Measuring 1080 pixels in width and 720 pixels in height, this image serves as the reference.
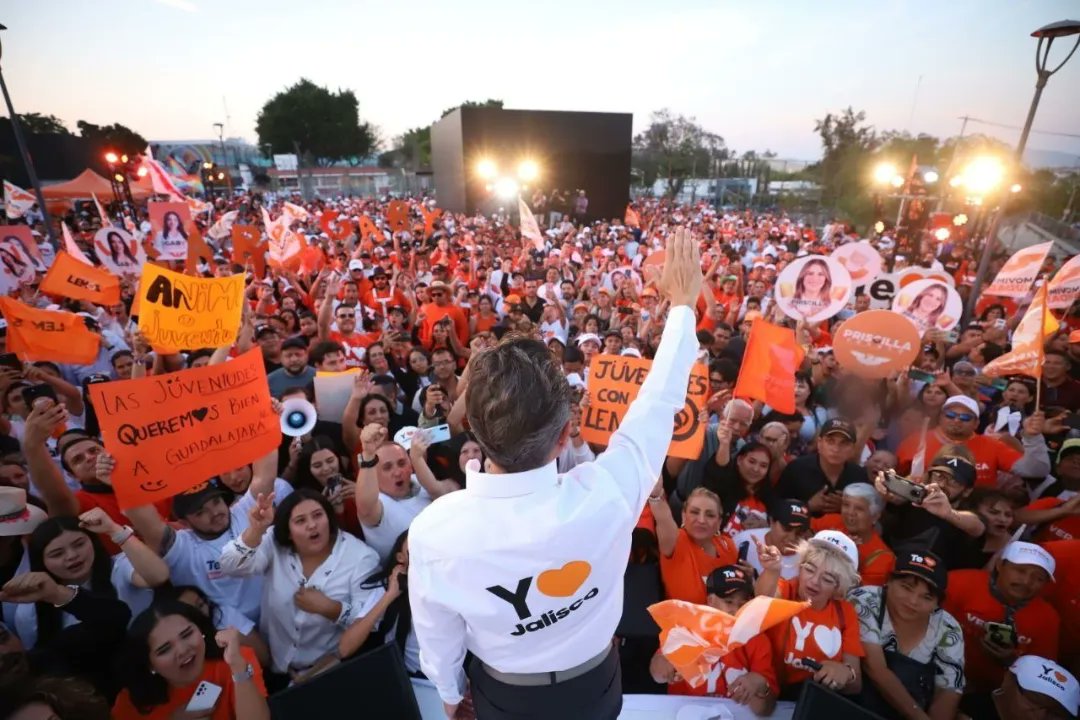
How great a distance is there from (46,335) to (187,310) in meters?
2.18

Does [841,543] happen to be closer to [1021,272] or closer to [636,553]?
[636,553]

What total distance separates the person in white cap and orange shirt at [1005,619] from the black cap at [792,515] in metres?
0.96

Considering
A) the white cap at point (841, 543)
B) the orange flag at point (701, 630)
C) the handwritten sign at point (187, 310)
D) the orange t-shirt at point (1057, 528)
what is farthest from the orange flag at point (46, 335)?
the orange t-shirt at point (1057, 528)

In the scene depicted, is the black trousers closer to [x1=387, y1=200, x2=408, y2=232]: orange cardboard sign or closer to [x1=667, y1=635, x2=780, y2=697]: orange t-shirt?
[x1=667, y1=635, x2=780, y2=697]: orange t-shirt

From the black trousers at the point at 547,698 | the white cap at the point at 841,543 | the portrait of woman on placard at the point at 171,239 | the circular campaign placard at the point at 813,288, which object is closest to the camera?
the black trousers at the point at 547,698

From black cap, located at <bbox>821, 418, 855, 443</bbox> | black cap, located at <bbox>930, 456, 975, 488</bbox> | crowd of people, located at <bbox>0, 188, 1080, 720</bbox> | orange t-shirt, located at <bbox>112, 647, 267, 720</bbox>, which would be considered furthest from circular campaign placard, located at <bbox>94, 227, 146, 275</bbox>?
black cap, located at <bbox>930, 456, 975, 488</bbox>

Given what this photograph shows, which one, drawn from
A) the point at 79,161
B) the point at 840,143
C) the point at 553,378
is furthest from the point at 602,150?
the point at 79,161

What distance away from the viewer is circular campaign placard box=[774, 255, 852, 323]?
19.2 feet

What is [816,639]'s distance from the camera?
8.85 feet

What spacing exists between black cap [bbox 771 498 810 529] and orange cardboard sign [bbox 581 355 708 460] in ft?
2.28

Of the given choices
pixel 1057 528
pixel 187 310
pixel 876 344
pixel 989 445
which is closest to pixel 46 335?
pixel 187 310

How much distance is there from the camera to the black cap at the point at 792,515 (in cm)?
346

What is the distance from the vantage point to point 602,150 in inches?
1077

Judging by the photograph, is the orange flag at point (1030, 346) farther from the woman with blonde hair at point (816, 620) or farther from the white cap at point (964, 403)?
the woman with blonde hair at point (816, 620)
